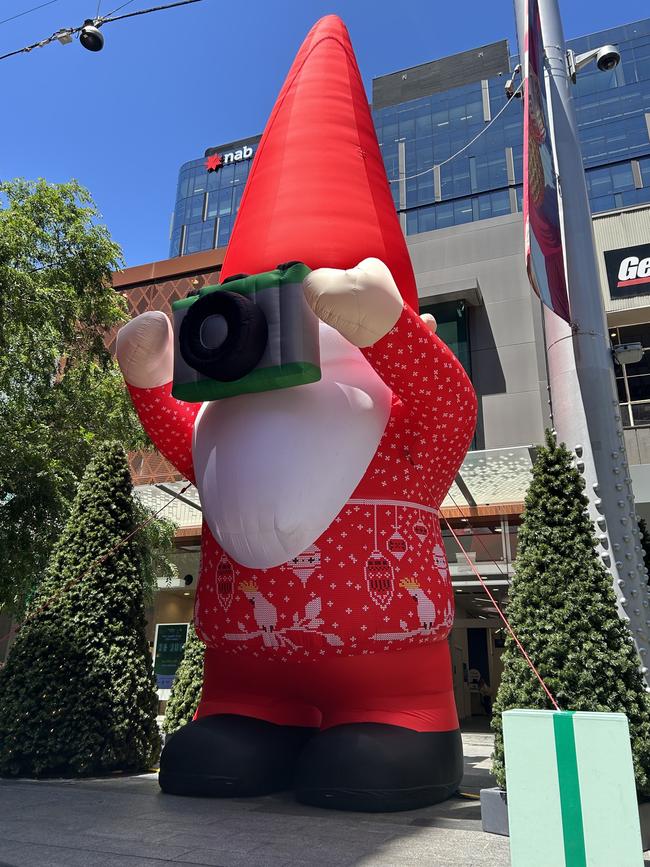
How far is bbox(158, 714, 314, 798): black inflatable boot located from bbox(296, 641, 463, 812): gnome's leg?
0.32 m

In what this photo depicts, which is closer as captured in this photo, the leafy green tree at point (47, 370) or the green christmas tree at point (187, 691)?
the green christmas tree at point (187, 691)

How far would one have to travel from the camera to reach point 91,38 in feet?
20.8

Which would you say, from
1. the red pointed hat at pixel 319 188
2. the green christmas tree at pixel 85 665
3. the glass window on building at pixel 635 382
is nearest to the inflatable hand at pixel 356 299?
the red pointed hat at pixel 319 188

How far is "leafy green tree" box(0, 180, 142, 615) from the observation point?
794 cm

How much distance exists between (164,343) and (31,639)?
2.94 meters

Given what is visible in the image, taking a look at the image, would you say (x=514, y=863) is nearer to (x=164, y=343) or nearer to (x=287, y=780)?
(x=287, y=780)

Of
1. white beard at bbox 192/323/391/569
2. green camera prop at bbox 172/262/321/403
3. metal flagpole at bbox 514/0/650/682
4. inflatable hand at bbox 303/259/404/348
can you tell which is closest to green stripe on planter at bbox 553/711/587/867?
white beard at bbox 192/323/391/569

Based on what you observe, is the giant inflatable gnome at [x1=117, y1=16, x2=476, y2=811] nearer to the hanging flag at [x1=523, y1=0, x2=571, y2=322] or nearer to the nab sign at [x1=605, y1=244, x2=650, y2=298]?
the hanging flag at [x1=523, y1=0, x2=571, y2=322]

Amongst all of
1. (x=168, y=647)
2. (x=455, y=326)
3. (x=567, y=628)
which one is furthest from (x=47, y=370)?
(x=455, y=326)

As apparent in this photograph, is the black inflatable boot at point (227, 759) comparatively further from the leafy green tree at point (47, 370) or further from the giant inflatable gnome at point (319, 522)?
the leafy green tree at point (47, 370)

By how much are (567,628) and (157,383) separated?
3.32 meters

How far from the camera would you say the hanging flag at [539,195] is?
5.06 m

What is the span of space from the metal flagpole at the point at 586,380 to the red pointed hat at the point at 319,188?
144 cm

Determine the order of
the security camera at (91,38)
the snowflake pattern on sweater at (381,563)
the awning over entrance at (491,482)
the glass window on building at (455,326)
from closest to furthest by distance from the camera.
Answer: the snowflake pattern on sweater at (381,563) < the security camera at (91,38) < the awning over entrance at (491,482) < the glass window on building at (455,326)
